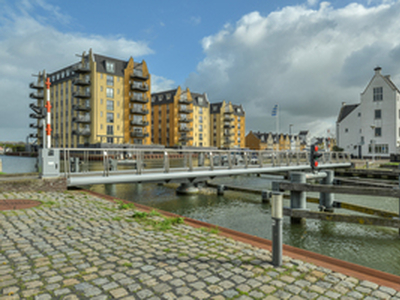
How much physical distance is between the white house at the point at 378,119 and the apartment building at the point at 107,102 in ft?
151

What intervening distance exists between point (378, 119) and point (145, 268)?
5818cm

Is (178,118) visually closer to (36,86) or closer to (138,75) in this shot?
(138,75)

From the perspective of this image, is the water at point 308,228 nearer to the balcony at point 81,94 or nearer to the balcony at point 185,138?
the balcony at point 81,94

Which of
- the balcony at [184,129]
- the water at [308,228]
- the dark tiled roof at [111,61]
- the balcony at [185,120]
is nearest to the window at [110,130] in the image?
the dark tiled roof at [111,61]

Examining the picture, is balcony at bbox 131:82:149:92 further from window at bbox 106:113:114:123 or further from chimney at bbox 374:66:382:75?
chimney at bbox 374:66:382:75

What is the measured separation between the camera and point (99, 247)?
498 centimetres

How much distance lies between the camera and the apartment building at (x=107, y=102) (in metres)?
56.0

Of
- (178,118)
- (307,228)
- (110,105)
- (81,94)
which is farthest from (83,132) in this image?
(307,228)

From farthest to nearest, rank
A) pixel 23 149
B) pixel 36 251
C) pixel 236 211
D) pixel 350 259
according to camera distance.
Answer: pixel 23 149, pixel 236 211, pixel 350 259, pixel 36 251

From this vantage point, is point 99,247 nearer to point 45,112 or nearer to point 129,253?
Answer: point 129,253

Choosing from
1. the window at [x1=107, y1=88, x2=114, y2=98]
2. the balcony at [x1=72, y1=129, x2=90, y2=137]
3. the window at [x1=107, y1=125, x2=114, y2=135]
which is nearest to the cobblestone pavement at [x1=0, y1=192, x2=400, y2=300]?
the window at [x1=107, y1=125, x2=114, y2=135]

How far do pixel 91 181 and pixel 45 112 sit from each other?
325 centimetres

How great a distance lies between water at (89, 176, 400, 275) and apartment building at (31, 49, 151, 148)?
44.1 m

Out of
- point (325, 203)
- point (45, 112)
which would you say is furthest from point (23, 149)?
point (325, 203)
